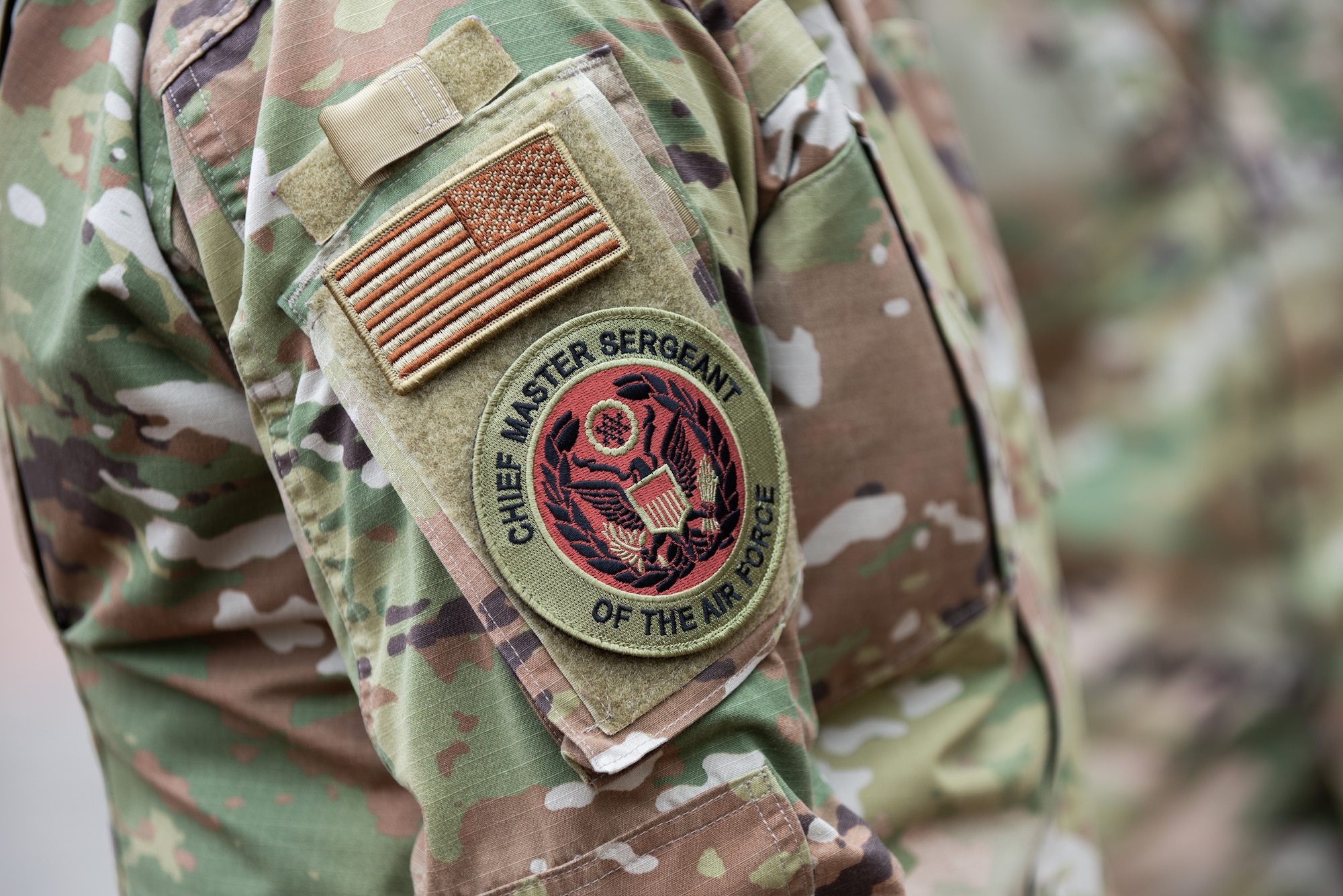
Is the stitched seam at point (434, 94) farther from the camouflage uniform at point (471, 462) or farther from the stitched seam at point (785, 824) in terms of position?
the stitched seam at point (785, 824)

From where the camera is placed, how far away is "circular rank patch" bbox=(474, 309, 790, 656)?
46cm

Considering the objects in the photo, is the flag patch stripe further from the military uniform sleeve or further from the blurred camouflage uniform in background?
the blurred camouflage uniform in background

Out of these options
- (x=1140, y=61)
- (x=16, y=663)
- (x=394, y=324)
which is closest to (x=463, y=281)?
(x=394, y=324)

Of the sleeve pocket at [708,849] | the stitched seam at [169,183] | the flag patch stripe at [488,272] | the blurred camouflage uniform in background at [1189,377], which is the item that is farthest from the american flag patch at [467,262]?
the blurred camouflage uniform in background at [1189,377]

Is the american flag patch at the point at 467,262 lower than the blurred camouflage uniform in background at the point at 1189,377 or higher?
higher

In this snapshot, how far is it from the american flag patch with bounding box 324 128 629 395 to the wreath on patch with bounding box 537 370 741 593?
0.06 m

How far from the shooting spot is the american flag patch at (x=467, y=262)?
1.54 feet

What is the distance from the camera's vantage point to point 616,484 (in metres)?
0.47

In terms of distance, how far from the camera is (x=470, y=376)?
0.47 metres

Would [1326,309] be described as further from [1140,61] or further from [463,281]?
[463,281]

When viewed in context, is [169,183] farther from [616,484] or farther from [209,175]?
[616,484]

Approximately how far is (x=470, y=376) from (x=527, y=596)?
106 mm

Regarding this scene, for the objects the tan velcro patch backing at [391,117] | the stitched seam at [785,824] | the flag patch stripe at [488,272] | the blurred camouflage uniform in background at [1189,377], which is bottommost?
the blurred camouflage uniform in background at [1189,377]

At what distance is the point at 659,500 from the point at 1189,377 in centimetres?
117
